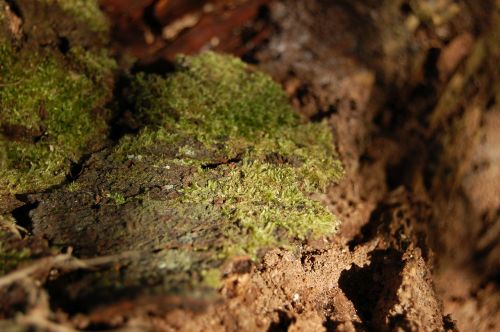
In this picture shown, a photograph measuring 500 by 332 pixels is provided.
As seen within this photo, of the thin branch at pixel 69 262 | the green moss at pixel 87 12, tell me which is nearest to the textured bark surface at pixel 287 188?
the thin branch at pixel 69 262

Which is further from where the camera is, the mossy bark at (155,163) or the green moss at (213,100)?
the green moss at (213,100)

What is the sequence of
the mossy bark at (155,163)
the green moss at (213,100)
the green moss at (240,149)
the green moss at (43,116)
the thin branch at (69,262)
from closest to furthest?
the thin branch at (69,262), the mossy bark at (155,163), the green moss at (240,149), the green moss at (43,116), the green moss at (213,100)

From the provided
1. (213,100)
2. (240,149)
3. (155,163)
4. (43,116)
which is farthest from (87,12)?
(240,149)

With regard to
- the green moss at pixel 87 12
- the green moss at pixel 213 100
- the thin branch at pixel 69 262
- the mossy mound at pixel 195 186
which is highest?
the green moss at pixel 87 12

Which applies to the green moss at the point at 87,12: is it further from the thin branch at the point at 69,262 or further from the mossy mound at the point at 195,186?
the thin branch at the point at 69,262

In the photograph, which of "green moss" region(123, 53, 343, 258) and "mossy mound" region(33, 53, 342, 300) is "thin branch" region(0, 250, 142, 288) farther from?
"green moss" region(123, 53, 343, 258)

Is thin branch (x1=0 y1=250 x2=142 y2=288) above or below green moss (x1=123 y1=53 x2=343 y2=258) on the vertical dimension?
below

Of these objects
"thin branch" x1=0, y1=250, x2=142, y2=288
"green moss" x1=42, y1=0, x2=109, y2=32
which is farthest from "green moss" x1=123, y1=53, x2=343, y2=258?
"green moss" x1=42, y1=0, x2=109, y2=32
